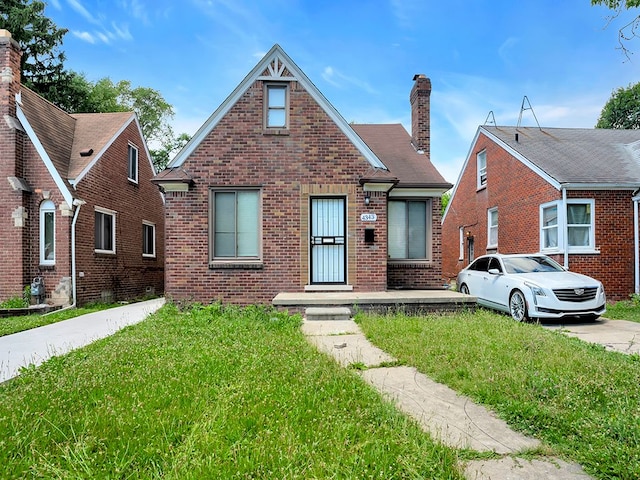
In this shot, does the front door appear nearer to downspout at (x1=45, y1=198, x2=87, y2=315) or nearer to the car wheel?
the car wheel

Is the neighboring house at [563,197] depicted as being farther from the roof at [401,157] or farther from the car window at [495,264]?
the roof at [401,157]

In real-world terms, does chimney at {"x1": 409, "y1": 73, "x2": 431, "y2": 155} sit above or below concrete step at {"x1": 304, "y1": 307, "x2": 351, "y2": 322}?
above

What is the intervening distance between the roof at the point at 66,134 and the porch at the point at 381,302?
25.8 feet

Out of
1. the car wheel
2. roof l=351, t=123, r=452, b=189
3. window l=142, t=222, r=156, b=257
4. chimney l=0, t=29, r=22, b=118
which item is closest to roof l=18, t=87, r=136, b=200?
chimney l=0, t=29, r=22, b=118

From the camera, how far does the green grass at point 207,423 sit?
2543 millimetres

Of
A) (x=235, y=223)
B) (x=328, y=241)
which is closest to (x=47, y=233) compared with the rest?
(x=235, y=223)

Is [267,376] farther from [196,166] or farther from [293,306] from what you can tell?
[196,166]

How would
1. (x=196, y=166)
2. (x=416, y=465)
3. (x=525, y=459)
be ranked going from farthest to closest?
(x=196, y=166), (x=525, y=459), (x=416, y=465)

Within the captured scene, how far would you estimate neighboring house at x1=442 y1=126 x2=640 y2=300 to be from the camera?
488 inches

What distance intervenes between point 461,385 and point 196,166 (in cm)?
846

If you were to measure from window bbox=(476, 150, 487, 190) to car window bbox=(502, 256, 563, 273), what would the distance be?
8.82m

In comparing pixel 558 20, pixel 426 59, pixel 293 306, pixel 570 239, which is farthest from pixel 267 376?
pixel 426 59

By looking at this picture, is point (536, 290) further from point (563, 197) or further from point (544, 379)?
point (563, 197)

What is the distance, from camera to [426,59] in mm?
16219
